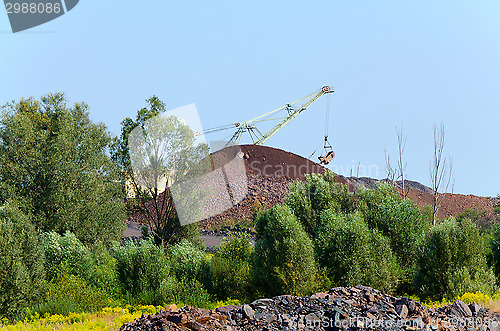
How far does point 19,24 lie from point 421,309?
520 inches

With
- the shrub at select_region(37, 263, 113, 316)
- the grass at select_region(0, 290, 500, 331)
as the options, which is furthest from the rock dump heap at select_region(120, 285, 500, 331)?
the shrub at select_region(37, 263, 113, 316)

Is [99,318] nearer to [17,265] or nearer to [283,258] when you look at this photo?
[17,265]

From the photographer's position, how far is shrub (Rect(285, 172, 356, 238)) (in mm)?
13500

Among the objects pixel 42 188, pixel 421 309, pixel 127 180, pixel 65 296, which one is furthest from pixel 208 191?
pixel 421 309

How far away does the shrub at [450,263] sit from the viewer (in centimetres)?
1128

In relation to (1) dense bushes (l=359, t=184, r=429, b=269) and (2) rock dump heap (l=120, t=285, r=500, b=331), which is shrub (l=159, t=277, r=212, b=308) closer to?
(2) rock dump heap (l=120, t=285, r=500, b=331)

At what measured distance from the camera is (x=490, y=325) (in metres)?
8.22

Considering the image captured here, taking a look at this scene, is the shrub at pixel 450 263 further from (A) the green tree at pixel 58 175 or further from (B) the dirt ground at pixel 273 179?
(B) the dirt ground at pixel 273 179

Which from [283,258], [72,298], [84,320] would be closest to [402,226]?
[283,258]

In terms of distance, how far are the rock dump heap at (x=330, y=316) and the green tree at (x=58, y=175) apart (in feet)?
29.2

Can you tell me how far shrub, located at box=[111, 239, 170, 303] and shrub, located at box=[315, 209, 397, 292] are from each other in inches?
173

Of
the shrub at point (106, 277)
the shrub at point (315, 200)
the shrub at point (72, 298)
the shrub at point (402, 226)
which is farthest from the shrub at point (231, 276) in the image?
the shrub at point (402, 226)

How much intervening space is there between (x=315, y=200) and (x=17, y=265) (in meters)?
8.34

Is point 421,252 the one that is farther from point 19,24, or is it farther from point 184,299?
point 19,24
